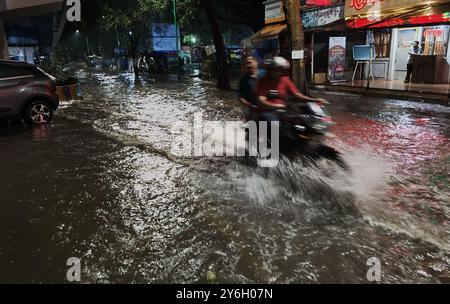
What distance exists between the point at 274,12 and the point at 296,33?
10176 millimetres

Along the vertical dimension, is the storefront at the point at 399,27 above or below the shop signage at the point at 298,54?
above

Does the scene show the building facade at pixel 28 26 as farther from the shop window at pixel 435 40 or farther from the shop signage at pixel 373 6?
the shop window at pixel 435 40

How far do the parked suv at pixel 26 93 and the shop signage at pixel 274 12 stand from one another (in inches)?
587

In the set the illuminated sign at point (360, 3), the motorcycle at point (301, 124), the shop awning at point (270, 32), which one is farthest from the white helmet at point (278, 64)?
the shop awning at point (270, 32)

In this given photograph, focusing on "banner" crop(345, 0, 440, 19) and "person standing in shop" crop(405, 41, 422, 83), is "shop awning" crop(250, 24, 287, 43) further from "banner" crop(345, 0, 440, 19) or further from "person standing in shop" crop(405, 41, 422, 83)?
"person standing in shop" crop(405, 41, 422, 83)

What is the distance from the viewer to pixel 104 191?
19.2 ft

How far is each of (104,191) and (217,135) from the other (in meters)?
4.35

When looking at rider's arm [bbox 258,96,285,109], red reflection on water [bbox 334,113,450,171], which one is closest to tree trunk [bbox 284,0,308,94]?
red reflection on water [bbox 334,113,450,171]

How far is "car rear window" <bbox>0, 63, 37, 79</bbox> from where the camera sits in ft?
31.8

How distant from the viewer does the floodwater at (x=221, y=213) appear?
3.66m

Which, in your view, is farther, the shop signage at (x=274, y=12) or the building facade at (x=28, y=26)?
the shop signage at (x=274, y=12)

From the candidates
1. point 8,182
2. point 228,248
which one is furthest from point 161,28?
point 228,248

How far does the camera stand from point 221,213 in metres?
4.90

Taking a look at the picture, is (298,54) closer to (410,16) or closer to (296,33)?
(296,33)
